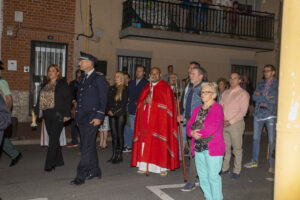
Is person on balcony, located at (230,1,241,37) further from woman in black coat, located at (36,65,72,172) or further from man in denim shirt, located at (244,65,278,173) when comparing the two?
woman in black coat, located at (36,65,72,172)

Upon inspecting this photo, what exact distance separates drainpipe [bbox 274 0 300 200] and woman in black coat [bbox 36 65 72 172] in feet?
17.0

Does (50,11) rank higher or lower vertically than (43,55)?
higher

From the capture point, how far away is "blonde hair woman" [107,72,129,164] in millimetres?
7789

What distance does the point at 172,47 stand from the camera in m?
17.2

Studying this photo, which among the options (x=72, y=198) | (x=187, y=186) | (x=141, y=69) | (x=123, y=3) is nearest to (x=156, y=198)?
(x=187, y=186)

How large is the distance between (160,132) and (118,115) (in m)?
1.36

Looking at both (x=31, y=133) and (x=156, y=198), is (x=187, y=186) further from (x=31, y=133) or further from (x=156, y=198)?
(x=31, y=133)

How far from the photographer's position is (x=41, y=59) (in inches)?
570

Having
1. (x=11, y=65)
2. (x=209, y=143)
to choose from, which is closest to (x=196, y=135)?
(x=209, y=143)

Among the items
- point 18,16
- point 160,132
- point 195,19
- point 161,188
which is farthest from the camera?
point 195,19

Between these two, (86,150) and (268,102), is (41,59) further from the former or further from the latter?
(268,102)

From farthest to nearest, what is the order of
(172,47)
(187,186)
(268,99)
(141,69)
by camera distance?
1. (172,47)
2. (141,69)
3. (268,99)
4. (187,186)

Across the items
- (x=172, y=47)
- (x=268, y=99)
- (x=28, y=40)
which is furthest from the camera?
(x=172, y=47)

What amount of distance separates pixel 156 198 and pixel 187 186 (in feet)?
2.40
